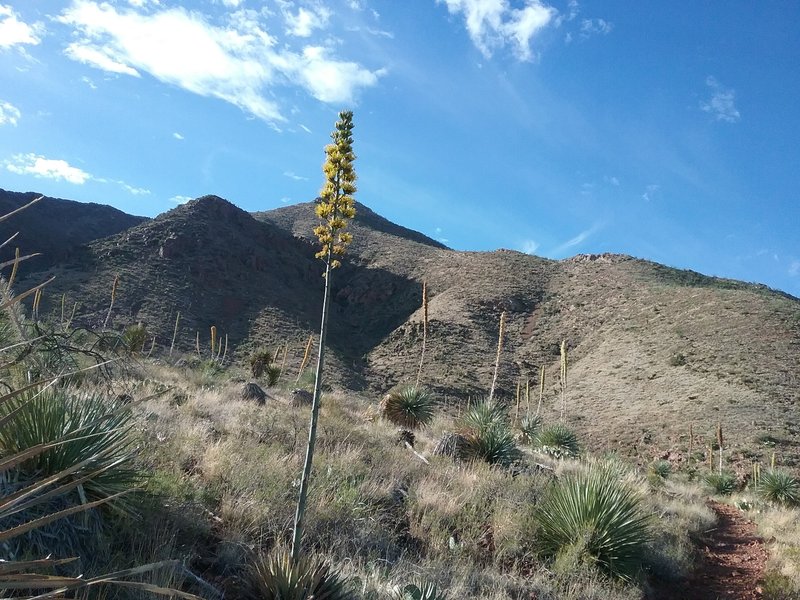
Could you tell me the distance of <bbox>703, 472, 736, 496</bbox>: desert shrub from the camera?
19834 millimetres

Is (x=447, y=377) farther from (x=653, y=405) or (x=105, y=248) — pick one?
(x=105, y=248)

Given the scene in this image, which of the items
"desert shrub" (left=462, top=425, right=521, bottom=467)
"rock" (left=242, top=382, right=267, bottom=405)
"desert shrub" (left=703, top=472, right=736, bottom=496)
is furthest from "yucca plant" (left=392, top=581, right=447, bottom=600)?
"desert shrub" (left=703, top=472, right=736, bottom=496)

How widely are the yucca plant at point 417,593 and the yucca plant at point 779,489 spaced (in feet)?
56.7

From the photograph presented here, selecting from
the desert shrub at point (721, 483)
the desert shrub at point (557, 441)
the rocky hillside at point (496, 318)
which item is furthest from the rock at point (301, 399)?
the rocky hillside at point (496, 318)

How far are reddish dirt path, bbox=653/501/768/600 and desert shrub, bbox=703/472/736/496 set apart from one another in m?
7.03

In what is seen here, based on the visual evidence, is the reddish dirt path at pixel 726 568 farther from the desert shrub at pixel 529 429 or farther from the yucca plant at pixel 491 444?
the desert shrub at pixel 529 429

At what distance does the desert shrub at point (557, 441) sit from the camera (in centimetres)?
1614

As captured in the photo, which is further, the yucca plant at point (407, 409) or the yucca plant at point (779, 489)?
the yucca plant at point (779, 489)

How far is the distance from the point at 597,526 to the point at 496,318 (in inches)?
1849

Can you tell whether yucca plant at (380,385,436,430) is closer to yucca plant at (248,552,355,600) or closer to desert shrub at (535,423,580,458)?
desert shrub at (535,423,580,458)

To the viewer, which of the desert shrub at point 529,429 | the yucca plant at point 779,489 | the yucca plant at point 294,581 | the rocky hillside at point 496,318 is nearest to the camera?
the yucca plant at point 294,581

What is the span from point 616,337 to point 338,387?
23.2 m

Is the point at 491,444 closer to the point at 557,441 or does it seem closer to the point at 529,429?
the point at 557,441

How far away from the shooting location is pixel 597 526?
7.30m
